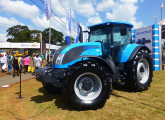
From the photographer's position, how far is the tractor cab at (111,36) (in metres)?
4.66

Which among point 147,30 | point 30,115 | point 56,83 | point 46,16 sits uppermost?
point 46,16

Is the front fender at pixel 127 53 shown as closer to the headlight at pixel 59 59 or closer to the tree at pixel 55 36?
the headlight at pixel 59 59

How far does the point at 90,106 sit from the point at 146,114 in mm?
1267

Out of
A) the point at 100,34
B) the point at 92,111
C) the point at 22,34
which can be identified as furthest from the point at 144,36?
the point at 22,34

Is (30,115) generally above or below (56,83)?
below

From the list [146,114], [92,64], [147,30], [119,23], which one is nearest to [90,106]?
[92,64]

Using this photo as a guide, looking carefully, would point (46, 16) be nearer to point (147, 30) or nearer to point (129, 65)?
point (147, 30)

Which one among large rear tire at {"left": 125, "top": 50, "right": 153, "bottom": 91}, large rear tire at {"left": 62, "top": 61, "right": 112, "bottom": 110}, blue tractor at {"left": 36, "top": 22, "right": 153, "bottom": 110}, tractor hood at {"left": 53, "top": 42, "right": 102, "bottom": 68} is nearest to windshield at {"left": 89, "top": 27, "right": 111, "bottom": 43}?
blue tractor at {"left": 36, "top": 22, "right": 153, "bottom": 110}

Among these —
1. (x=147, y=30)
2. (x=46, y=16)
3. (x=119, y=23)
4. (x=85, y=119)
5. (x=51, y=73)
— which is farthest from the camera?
(x=46, y=16)

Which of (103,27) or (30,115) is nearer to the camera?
(30,115)

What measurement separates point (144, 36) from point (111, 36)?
307 inches

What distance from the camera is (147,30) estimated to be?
1102 centimetres

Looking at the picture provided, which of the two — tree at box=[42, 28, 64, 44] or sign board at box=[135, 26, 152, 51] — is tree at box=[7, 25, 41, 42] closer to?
tree at box=[42, 28, 64, 44]

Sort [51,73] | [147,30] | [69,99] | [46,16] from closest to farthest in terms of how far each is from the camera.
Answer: [69,99]
[51,73]
[147,30]
[46,16]
